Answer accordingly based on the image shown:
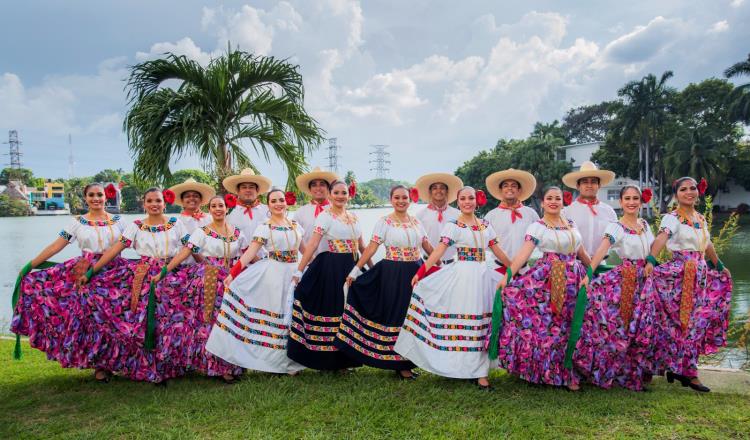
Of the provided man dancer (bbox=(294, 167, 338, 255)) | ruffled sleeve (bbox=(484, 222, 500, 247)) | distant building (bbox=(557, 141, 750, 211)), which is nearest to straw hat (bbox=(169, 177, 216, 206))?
man dancer (bbox=(294, 167, 338, 255))

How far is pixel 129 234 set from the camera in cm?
434

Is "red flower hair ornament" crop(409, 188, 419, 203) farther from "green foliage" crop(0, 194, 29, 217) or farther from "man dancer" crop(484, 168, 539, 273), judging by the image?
"green foliage" crop(0, 194, 29, 217)

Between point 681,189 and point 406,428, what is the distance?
306 centimetres

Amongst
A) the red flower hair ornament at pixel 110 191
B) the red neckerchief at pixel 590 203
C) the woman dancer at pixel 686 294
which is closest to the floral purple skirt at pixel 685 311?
the woman dancer at pixel 686 294

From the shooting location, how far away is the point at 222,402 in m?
3.85

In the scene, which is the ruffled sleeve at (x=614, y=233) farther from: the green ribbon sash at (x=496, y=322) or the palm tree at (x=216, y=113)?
the palm tree at (x=216, y=113)

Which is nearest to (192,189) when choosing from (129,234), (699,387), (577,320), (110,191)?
(110,191)

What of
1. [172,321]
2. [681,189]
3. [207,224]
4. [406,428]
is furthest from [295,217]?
[681,189]

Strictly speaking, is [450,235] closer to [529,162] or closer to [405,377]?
[405,377]

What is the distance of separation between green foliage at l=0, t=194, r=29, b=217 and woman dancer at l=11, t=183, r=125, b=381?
2684 inches

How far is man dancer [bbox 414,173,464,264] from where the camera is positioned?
4980 millimetres

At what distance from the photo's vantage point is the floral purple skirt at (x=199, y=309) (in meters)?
4.29

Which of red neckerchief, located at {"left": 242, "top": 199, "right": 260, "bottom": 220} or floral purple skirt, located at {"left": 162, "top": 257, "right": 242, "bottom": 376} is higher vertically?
red neckerchief, located at {"left": 242, "top": 199, "right": 260, "bottom": 220}

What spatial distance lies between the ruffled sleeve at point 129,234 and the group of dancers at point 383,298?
0.01 m
